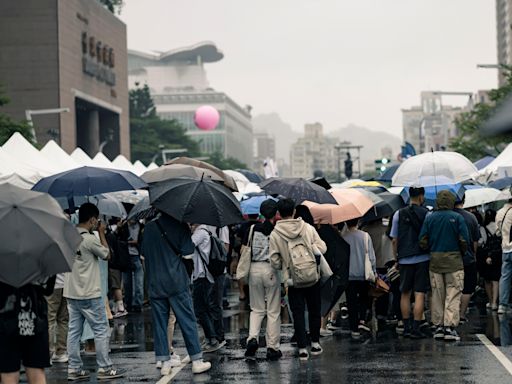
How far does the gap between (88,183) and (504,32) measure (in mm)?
152450

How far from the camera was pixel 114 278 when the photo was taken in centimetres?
1930

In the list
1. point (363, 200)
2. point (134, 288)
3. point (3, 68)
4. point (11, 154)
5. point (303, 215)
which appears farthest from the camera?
point (3, 68)

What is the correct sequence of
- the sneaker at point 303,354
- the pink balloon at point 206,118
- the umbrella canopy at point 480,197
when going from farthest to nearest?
the pink balloon at point 206,118 → the umbrella canopy at point 480,197 → the sneaker at point 303,354

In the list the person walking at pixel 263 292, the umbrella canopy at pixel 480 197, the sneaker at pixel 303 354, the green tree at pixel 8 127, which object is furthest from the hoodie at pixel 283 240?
the green tree at pixel 8 127

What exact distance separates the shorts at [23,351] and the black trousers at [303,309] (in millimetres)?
4361

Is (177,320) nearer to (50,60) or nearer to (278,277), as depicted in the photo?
(278,277)

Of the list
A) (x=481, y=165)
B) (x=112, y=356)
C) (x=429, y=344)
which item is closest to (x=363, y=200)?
(x=429, y=344)

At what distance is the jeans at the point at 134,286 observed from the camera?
19781mm

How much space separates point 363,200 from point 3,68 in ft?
155

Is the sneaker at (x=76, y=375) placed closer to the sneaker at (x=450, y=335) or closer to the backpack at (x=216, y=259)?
the backpack at (x=216, y=259)

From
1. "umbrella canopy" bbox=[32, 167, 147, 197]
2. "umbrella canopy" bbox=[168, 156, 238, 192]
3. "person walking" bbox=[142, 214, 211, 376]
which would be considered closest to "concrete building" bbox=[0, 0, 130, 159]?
"umbrella canopy" bbox=[168, 156, 238, 192]

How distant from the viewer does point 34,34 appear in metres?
59.3

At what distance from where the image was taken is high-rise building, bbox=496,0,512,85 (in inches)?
5930

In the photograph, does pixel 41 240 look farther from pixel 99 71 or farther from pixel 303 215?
pixel 99 71
